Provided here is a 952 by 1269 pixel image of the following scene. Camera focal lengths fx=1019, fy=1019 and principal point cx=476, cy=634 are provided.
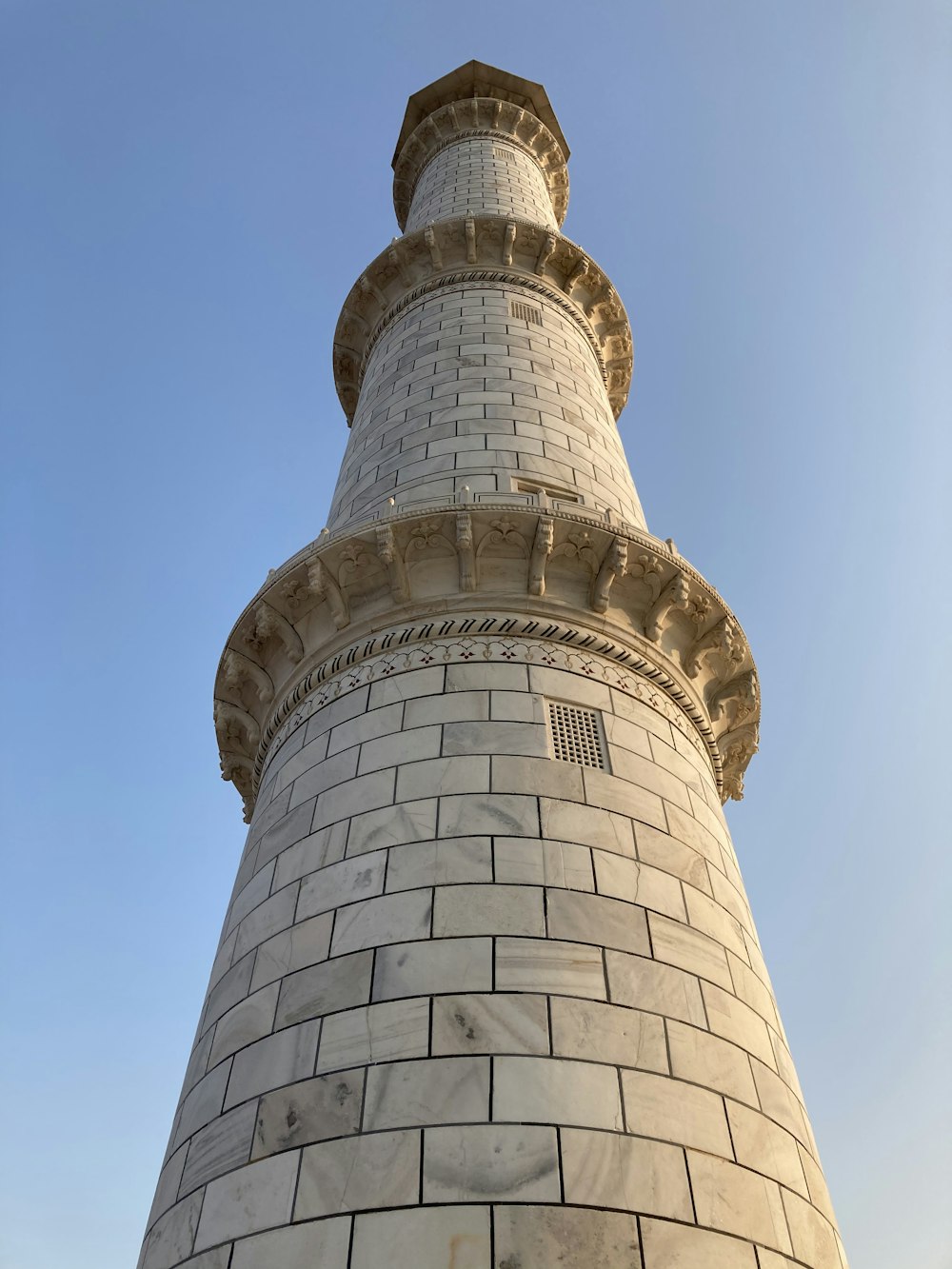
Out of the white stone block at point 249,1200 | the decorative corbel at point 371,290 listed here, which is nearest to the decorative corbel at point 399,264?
the decorative corbel at point 371,290

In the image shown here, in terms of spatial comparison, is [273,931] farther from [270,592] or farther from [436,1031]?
[270,592]

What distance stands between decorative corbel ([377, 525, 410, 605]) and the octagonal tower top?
56.1ft

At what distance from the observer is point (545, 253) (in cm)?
1514

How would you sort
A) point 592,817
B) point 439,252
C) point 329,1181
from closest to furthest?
1. point 329,1181
2. point 592,817
3. point 439,252

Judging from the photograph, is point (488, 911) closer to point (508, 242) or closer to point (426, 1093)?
point (426, 1093)

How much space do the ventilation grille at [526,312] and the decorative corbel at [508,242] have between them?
1113 millimetres

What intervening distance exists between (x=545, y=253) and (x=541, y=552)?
8.35 metres

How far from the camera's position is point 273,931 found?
6.47 m

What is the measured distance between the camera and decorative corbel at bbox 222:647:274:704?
922 centimetres

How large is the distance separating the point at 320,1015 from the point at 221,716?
4.64 meters

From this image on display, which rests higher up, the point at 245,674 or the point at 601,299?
the point at 601,299

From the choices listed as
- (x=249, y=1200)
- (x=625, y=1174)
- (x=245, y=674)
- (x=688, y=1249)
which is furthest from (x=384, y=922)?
(x=245, y=674)

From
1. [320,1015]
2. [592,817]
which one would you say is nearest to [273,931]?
[320,1015]

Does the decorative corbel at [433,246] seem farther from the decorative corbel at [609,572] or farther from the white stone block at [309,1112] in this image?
the white stone block at [309,1112]
